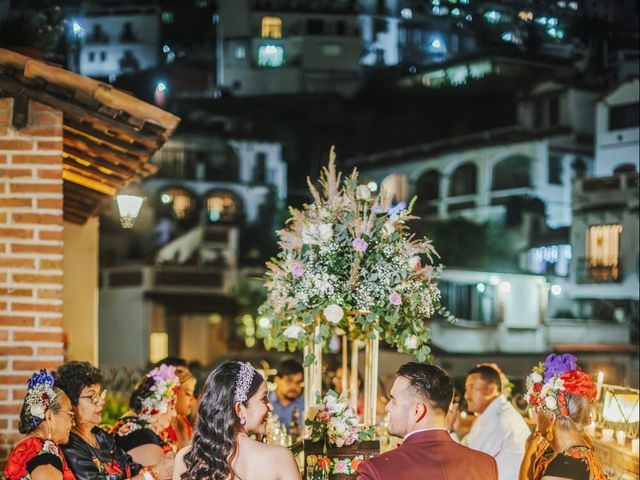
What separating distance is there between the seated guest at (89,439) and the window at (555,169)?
34.4 meters

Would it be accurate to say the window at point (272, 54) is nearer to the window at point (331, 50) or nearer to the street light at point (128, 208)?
the window at point (331, 50)

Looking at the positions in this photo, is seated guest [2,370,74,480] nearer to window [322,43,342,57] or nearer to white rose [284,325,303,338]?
white rose [284,325,303,338]

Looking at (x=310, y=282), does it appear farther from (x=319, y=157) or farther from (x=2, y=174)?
(x=319, y=157)

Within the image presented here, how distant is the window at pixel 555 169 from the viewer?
37.4m

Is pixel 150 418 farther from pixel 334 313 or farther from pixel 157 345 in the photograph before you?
pixel 157 345

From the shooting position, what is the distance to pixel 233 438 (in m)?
3.56

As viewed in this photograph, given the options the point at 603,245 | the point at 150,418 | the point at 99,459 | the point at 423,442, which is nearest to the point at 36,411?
the point at 99,459

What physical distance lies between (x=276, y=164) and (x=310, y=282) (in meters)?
41.3

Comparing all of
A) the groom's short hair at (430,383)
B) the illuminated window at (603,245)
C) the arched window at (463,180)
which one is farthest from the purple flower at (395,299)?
the arched window at (463,180)

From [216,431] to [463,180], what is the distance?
125ft

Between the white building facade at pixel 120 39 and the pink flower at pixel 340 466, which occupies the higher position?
the white building facade at pixel 120 39

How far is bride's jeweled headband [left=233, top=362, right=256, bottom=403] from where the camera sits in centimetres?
360

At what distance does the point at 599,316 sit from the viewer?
30078mm

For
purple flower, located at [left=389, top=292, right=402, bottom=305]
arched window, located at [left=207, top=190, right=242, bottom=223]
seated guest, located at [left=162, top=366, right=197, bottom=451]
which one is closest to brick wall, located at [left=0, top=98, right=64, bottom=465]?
seated guest, located at [left=162, top=366, right=197, bottom=451]
